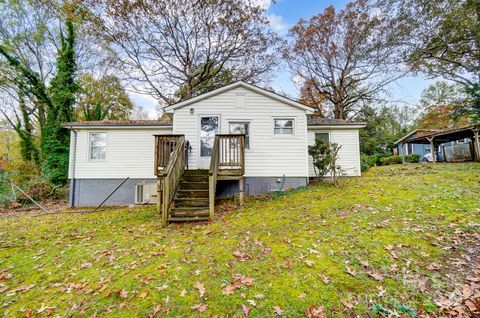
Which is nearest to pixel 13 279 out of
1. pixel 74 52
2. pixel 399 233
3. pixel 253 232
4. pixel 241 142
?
pixel 253 232

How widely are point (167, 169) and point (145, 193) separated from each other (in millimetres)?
4721

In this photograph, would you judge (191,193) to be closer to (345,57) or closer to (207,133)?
(207,133)

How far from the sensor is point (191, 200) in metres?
6.63

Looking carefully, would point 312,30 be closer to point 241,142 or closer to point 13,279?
point 241,142

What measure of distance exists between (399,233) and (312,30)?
20108mm

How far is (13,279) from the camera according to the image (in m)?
3.53

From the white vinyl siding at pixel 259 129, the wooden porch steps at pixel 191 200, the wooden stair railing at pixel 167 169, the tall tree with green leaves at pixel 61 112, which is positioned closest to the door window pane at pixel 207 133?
the white vinyl siding at pixel 259 129

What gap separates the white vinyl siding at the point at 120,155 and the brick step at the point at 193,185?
3.81 meters

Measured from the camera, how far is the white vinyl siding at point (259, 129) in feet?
30.5

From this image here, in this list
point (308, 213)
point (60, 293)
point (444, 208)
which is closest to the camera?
point (60, 293)

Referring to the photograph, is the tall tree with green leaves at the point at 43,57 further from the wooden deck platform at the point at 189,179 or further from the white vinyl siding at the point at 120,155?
the wooden deck platform at the point at 189,179

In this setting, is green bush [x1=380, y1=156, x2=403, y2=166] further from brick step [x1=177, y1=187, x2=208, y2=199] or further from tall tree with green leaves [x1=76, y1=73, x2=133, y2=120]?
tall tree with green leaves [x1=76, y1=73, x2=133, y2=120]

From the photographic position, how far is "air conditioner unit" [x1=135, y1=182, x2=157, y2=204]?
31.9 feet

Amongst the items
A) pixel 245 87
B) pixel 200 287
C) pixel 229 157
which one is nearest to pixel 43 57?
pixel 245 87
